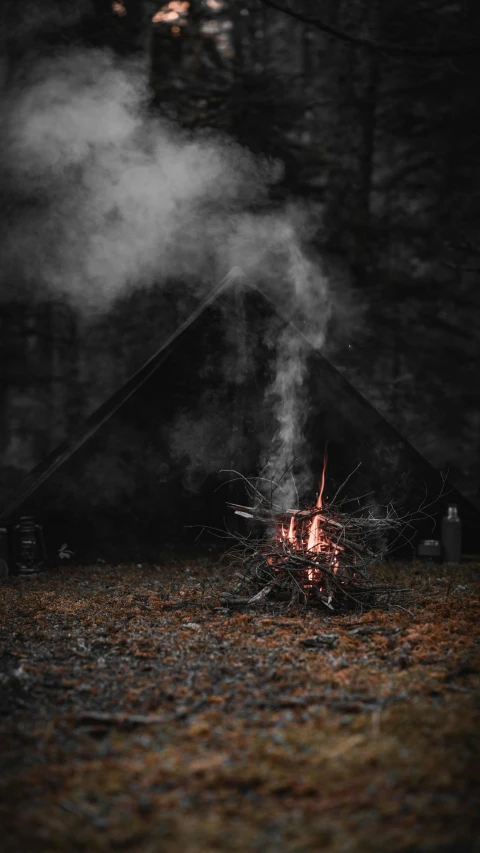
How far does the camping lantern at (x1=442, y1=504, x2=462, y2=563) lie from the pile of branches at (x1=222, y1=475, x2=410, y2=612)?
137cm

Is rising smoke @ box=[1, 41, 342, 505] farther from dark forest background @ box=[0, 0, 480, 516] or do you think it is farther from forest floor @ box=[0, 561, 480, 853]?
forest floor @ box=[0, 561, 480, 853]

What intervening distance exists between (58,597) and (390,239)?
598 cm

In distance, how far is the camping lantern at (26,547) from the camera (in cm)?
502

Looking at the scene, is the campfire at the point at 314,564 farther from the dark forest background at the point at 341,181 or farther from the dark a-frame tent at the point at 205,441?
the dark forest background at the point at 341,181

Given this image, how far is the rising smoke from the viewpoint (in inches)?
254

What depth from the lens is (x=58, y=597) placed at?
4.23m

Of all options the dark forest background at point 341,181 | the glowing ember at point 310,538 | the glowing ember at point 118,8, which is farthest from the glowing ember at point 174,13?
the glowing ember at point 310,538

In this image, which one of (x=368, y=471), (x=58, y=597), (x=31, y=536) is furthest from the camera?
(x=368, y=471)

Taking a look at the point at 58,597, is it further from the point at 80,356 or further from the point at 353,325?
the point at 353,325

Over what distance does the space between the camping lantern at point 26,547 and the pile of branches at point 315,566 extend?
1589 mm

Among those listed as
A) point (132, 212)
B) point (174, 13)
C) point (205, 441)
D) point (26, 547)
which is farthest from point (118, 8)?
point (26, 547)

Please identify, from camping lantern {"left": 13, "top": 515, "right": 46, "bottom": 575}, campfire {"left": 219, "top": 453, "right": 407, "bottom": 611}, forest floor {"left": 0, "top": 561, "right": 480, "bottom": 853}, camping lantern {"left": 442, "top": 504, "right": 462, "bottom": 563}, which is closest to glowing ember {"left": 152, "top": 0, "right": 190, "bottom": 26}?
camping lantern {"left": 13, "top": 515, "right": 46, "bottom": 575}

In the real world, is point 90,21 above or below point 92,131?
above

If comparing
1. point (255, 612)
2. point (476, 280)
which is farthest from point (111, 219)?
point (255, 612)
